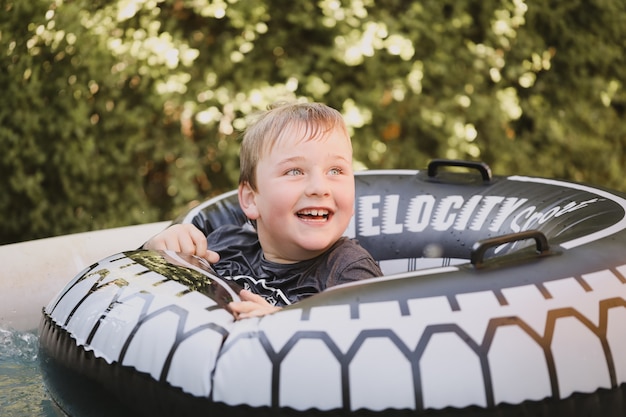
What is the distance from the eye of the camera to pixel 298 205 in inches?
86.9

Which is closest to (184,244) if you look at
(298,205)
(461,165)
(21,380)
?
(298,205)

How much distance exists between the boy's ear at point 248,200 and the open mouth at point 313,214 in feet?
0.60

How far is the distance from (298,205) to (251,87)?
2120mm

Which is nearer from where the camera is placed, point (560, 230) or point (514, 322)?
point (514, 322)

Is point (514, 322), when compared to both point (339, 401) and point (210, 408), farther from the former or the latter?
point (210, 408)

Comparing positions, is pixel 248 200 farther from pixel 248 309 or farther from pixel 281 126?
pixel 248 309

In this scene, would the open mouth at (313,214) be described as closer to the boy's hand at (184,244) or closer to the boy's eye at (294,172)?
the boy's eye at (294,172)

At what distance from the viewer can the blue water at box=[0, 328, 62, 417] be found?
2.21 metres

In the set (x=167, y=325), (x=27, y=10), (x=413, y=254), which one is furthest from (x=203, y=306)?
(x=27, y=10)

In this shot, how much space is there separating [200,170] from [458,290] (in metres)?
2.74

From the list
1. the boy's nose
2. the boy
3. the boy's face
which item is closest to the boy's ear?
the boy

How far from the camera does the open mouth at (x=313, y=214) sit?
2218 millimetres

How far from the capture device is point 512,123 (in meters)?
4.85

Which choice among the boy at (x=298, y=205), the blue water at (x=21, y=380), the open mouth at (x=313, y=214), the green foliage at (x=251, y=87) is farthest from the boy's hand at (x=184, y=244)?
the green foliage at (x=251, y=87)
